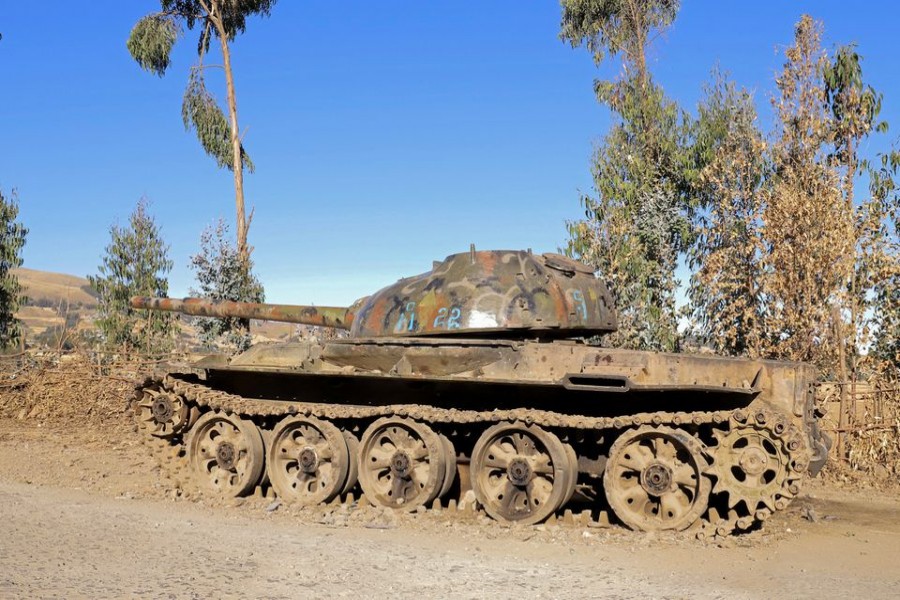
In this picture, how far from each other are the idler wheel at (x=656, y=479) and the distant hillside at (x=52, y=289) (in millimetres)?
70623

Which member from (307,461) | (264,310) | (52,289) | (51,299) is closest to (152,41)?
(264,310)

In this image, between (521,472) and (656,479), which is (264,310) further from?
(656,479)

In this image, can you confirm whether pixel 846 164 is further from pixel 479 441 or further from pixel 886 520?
pixel 479 441

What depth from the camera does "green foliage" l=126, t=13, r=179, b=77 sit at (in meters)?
23.0

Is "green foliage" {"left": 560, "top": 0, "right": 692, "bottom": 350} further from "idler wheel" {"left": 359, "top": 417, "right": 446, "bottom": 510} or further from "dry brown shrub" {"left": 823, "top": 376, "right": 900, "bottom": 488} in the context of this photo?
"idler wheel" {"left": 359, "top": 417, "right": 446, "bottom": 510}

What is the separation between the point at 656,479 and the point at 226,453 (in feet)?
A: 17.6

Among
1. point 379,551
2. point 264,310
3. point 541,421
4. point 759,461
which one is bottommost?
point 379,551

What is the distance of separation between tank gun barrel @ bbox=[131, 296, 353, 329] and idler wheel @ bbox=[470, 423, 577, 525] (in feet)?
11.7

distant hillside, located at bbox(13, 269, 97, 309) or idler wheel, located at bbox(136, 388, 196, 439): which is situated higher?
distant hillside, located at bbox(13, 269, 97, 309)

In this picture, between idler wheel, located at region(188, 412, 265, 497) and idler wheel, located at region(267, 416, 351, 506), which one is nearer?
idler wheel, located at region(267, 416, 351, 506)

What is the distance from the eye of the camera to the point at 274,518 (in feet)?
34.1

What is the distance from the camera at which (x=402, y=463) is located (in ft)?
34.7

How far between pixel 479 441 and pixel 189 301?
21.1 ft

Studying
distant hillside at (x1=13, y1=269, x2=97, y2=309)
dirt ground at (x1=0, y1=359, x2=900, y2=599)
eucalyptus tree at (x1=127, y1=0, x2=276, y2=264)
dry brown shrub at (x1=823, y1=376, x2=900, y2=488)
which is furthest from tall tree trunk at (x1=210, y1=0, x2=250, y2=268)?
distant hillside at (x1=13, y1=269, x2=97, y2=309)
